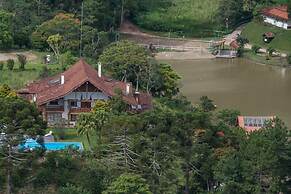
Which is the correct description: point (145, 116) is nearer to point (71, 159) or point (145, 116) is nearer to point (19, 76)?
point (71, 159)

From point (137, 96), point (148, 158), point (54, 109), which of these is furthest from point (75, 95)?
point (148, 158)

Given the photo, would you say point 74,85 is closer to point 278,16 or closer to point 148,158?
point 148,158

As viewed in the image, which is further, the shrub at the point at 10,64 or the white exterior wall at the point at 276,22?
the white exterior wall at the point at 276,22

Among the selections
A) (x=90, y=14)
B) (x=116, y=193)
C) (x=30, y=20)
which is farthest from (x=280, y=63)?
Result: (x=116, y=193)

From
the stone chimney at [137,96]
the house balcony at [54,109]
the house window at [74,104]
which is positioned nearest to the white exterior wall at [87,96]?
the house window at [74,104]

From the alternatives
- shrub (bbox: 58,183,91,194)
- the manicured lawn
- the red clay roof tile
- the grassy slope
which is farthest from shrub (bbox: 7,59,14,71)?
the manicured lawn

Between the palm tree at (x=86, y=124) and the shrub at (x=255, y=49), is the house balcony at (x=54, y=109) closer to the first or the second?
the palm tree at (x=86, y=124)
